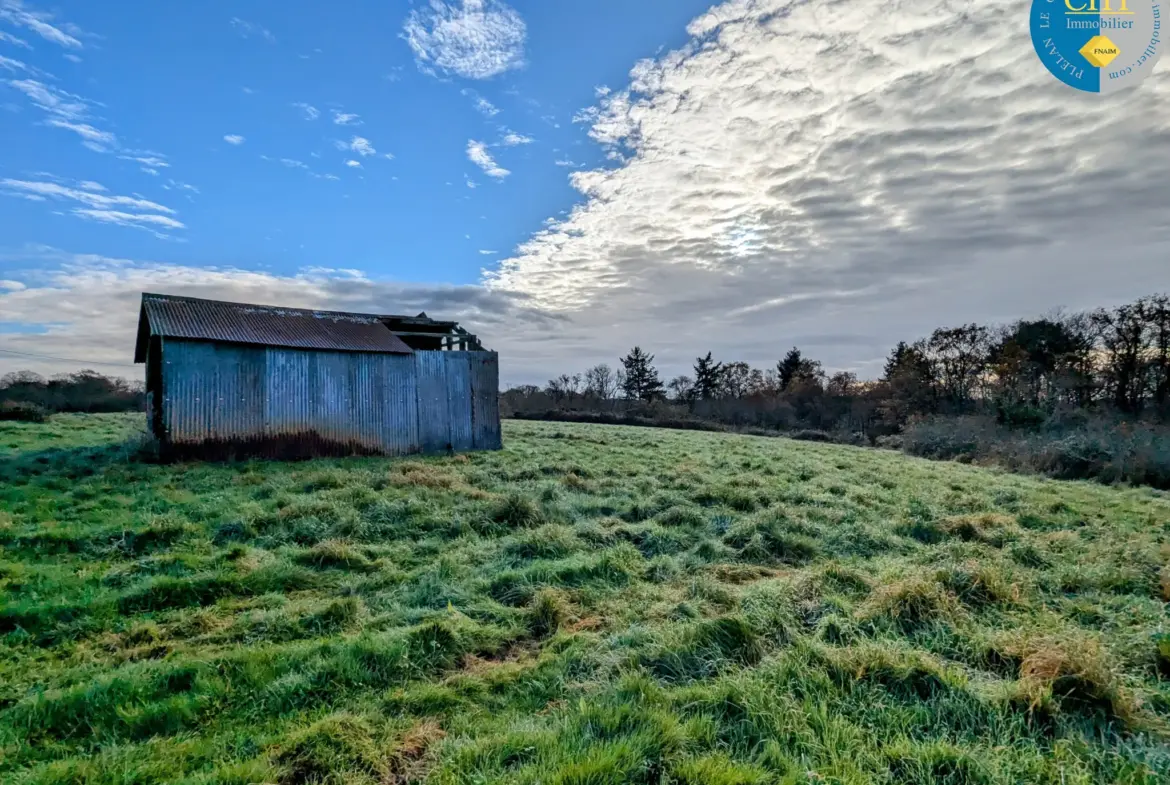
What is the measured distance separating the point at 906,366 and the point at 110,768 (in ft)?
139

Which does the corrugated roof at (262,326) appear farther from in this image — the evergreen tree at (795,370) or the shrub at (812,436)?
the evergreen tree at (795,370)

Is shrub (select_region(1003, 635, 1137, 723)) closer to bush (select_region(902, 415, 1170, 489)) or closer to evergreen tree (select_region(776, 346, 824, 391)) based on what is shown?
bush (select_region(902, 415, 1170, 489))

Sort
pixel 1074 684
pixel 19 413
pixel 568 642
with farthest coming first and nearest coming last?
pixel 19 413 → pixel 568 642 → pixel 1074 684

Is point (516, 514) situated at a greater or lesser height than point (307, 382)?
lesser

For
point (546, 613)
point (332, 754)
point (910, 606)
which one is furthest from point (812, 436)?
point (332, 754)

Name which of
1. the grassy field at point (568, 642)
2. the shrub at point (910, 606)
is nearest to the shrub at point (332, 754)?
the grassy field at point (568, 642)

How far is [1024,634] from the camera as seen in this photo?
405cm

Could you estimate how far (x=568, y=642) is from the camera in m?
4.54

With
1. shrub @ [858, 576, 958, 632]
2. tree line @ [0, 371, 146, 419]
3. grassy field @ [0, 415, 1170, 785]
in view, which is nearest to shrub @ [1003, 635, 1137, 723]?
grassy field @ [0, 415, 1170, 785]

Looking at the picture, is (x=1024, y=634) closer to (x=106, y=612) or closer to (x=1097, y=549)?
(x=1097, y=549)

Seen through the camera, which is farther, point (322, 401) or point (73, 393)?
point (73, 393)

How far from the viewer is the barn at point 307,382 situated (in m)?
13.8

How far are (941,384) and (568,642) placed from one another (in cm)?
3894

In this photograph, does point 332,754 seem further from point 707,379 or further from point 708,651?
point 707,379
